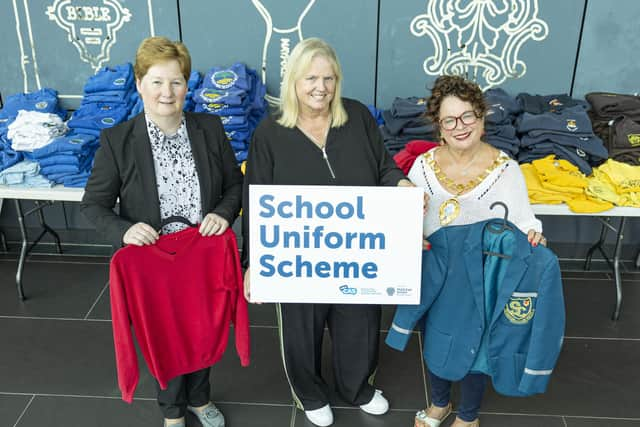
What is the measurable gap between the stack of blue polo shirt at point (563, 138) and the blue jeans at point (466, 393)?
1.53 metres

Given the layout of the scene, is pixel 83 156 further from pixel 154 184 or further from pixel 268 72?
pixel 154 184

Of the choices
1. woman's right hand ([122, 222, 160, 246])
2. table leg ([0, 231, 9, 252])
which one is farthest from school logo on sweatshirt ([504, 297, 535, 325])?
table leg ([0, 231, 9, 252])

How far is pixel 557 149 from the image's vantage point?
11.5 feet

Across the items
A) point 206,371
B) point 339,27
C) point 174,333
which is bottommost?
point 206,371

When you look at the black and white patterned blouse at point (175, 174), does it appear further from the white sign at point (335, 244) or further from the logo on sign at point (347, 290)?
the logo on sign at point (347, 290)

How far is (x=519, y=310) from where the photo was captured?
2.25 m

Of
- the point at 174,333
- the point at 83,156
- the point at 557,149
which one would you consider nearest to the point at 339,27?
the point at 557,149

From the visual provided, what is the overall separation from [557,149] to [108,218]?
2.53 meters

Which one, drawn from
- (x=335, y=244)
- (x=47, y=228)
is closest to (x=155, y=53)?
(x=335, y=244)

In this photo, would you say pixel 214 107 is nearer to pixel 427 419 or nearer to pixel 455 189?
pixel 455 189

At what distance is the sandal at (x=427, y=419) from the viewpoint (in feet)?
9.03

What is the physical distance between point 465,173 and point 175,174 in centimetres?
109

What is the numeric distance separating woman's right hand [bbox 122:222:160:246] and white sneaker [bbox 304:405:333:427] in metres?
1.18

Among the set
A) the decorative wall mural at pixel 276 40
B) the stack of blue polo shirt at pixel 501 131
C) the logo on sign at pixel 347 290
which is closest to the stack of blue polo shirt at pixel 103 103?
the decorative wall mural at pixel 276 40
